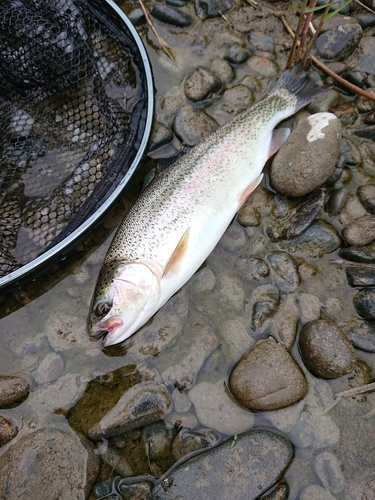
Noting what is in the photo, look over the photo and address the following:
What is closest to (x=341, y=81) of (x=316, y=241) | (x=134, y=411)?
(x=316, y=241)

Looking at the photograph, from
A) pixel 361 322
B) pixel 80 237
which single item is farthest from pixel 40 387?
pixel 361 322

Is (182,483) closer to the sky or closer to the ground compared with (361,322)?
closer to the sky

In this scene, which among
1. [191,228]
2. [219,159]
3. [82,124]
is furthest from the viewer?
[82,124]

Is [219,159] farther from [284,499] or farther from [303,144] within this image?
[284,499]

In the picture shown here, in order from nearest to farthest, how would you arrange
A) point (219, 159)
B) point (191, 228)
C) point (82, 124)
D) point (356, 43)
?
point (191, 228) < point (219, 159) < point (82, 124) < point (356, 43)

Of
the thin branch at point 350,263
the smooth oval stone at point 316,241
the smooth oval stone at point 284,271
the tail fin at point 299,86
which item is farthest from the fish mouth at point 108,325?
the tail fin at point 299,86

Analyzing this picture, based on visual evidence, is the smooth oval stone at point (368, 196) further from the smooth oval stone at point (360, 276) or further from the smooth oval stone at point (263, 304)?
the smooth oval stone at point (263, 304)

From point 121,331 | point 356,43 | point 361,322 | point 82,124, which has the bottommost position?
point 361,322

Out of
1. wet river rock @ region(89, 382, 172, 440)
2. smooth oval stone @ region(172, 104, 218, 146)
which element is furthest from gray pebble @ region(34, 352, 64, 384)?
smooth oval stone @ region(172, 104, 218, 146)
